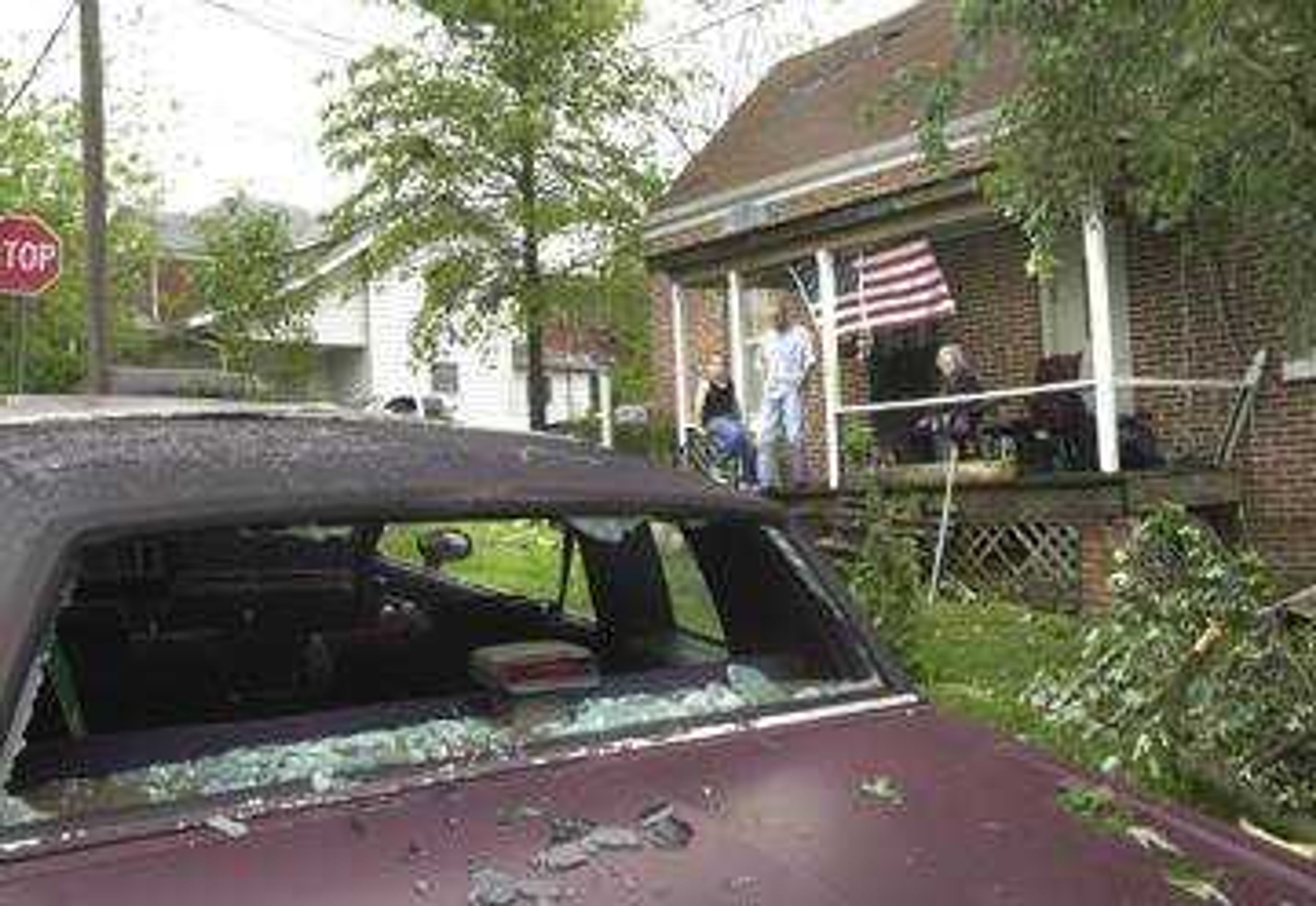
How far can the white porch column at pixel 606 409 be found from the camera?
76.9 feet

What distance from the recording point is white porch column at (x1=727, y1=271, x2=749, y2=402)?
1916cm

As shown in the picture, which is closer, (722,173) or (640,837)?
(640,837)

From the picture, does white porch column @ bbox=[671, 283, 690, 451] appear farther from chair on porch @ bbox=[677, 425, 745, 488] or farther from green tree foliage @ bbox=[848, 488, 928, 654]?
green tree foliage @ bbox=[848, 488, 928, 654]

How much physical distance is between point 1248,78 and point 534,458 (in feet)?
17.4

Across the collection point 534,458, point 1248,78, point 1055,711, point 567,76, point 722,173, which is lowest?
point 1055,711

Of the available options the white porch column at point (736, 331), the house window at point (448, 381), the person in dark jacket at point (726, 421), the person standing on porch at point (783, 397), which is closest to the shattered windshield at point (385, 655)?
the person standing on porch at point (783, 397)

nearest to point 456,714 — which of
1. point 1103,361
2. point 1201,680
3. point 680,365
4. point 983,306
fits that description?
point 1201,680

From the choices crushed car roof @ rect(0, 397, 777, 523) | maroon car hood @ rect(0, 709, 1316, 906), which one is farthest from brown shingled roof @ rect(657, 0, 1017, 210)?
maroon car hood @ rect(0, 709, 1316, 906)

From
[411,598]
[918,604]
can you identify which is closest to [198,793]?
[411,598]

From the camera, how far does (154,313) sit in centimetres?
3741

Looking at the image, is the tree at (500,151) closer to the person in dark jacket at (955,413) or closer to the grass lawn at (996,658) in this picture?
the person in dark jacket at (955,413)

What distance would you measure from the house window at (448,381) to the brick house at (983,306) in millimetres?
20231

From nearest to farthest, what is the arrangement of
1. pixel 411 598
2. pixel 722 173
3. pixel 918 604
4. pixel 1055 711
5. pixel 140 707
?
pixel 140 707 < pixel 411 598 < pixel 1055 711 < pixel 918 604 < pixel 722 173

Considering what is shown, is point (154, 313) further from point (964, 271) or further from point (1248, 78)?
point (1248, 78)
